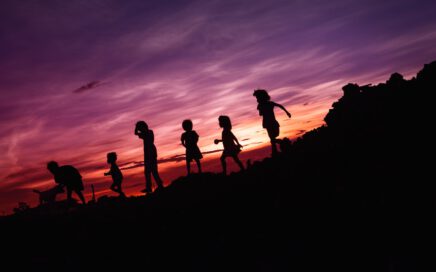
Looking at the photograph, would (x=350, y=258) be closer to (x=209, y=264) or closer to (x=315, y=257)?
(x=315, y=257)

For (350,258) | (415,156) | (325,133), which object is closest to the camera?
(350,258)

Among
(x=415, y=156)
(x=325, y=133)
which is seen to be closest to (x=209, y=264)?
(x=415, y=156)

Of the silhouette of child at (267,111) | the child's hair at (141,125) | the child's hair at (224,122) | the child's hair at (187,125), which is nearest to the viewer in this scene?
the silhouette of child at (267,111)

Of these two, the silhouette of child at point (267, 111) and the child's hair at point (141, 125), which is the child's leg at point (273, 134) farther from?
the child's hair at point (141, 125)

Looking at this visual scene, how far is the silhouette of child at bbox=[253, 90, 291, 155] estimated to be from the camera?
13211 mm

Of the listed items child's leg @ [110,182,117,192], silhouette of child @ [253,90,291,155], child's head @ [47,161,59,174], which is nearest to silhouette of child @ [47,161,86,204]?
child's head @ [47,161,59,174]

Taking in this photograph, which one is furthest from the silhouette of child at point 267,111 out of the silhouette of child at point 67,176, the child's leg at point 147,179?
the silhouette of child at point 67,176

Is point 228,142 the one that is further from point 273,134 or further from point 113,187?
point 113,187

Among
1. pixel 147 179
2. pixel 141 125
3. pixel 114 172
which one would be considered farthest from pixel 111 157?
pixel 141 125

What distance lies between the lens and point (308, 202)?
8.53 metres

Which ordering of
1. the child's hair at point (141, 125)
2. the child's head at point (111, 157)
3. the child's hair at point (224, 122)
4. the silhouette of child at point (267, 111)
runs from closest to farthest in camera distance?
the silhouette of child at point (267, 111) → the child's hair at point (224, 122) → the child's hair at point (141, 125) → the child's head at point (111, 157)

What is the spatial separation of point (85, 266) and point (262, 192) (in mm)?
4894

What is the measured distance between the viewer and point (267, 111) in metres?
13.2

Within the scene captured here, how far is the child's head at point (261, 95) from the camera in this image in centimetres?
1329
